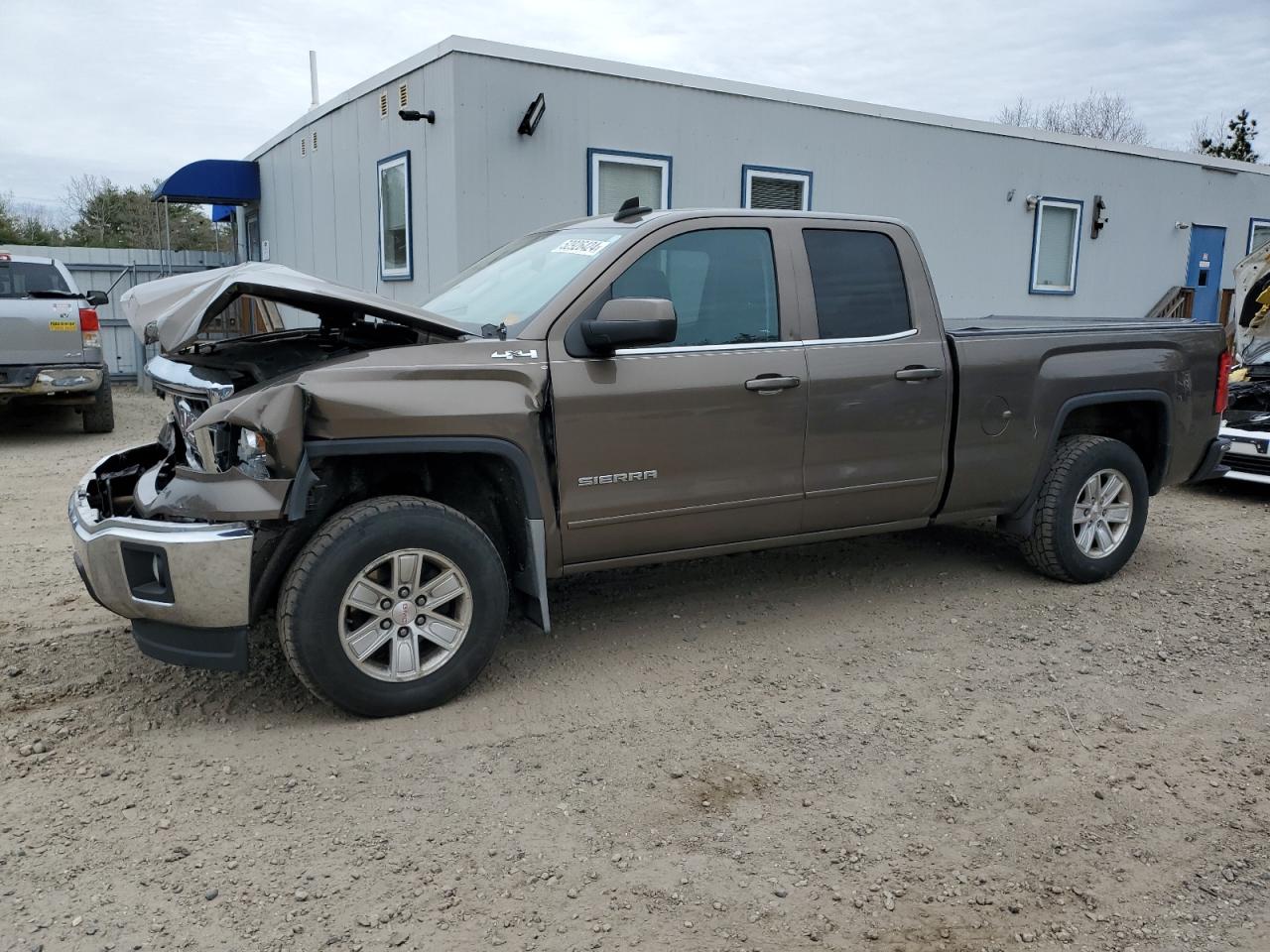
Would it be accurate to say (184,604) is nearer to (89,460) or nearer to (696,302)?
(696,302)

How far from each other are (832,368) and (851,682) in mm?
1360

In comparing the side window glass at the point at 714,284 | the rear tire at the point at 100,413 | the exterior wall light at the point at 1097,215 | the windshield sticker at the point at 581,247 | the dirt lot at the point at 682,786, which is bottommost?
the dirt lot at the point at 682,786

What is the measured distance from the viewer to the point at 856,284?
469 centimetres

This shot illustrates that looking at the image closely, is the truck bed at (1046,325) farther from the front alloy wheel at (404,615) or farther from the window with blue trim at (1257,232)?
the window with blue trim at (1257,232)

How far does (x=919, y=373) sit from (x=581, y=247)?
1656 millimetres

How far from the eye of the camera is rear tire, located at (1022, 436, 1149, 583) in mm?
5262

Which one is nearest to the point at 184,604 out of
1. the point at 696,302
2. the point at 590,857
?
the point at 590,857

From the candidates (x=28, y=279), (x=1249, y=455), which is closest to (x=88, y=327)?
(x=28, y=279)

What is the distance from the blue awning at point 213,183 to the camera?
14.3 meters

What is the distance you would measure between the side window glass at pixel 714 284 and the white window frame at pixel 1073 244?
10.5 meters

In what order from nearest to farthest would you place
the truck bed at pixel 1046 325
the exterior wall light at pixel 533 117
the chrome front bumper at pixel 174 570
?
the chrome front bumper at pixel 174 570, the truck bed at pixel 1046 325, the exterior wall light at pixel 533 117

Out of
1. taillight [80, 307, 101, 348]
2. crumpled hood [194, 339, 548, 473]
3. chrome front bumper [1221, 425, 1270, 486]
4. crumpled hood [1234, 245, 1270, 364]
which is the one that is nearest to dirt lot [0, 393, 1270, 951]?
crumpled hood [194, 339, 548, 473]

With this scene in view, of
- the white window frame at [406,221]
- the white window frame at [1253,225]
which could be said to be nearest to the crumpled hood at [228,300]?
the white window frame at [406,221]

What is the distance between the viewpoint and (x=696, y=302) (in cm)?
430
